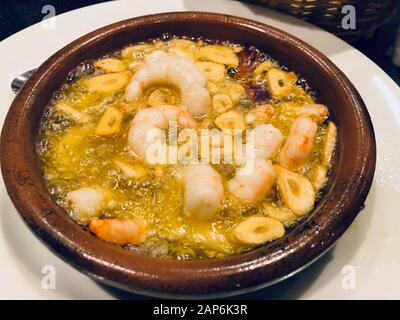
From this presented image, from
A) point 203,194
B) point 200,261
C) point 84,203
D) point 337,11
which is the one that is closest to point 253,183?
point 203,194

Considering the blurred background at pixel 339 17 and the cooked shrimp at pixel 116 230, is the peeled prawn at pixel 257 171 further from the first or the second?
the blurred background at pixel 339 17

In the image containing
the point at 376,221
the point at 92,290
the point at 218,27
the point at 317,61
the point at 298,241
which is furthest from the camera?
the point at 218,27

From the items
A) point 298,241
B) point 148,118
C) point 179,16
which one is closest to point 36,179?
point 148,118

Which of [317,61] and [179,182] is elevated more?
[317,61]

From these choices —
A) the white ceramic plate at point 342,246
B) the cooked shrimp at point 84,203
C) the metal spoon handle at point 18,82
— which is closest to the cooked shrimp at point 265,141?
the white ceramic plate at point 342,246

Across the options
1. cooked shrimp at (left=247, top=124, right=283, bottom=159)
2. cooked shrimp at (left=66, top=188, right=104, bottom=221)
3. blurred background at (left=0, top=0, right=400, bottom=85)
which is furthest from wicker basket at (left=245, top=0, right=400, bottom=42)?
cooked shrimp at (left=66, top=188, right=104, bottom=221)
